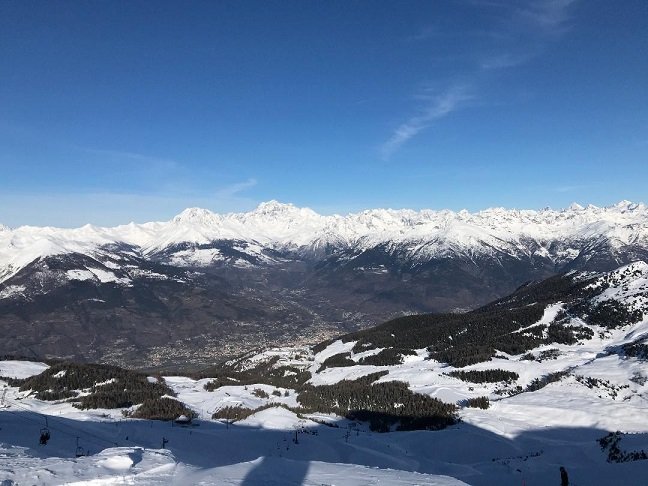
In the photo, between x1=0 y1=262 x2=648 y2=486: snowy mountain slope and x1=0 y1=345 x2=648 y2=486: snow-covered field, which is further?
x1=0 y1=262 x2=648 y2=486: snowy mountain slope

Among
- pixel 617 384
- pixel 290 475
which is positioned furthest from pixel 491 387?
pixel 290 475

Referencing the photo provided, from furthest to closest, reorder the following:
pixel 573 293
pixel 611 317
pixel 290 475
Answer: pixel 573 293, pixel 611 317, pixel 290 475

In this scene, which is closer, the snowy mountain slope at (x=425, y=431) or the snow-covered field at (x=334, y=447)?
the snow-covered field at (x=334, y=447)

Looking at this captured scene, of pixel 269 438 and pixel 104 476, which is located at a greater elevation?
pixel 104 476

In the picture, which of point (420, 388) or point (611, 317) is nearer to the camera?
point (420, 388)

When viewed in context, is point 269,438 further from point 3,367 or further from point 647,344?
point 3,367

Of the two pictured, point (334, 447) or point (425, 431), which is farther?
point (425, 431)

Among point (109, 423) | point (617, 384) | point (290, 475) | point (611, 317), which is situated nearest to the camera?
point (290, 475)

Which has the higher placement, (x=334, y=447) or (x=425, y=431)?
(x=425, y=431)
